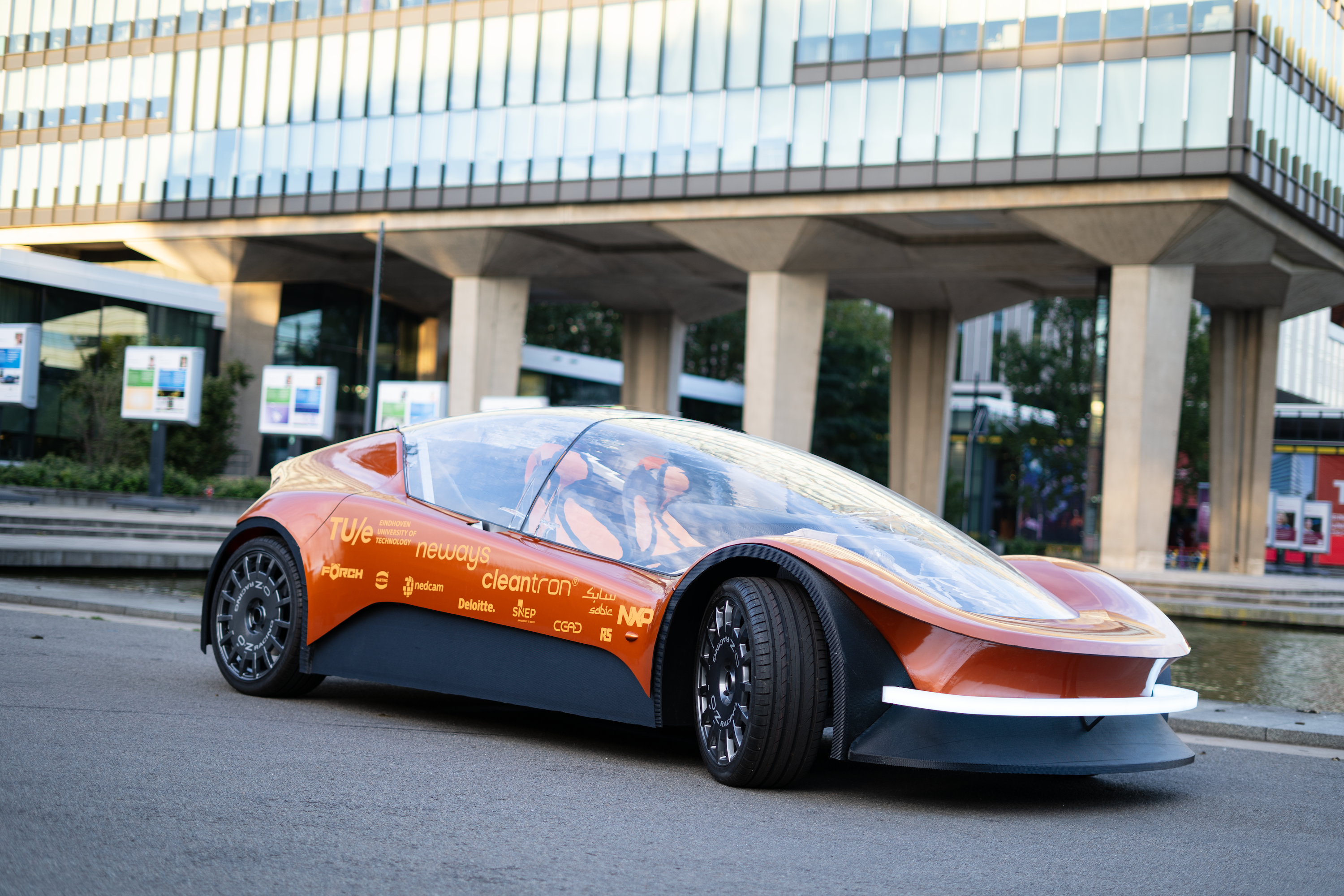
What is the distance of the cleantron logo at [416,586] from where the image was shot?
5750 mm

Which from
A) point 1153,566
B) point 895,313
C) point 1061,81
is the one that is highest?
point 1061,81

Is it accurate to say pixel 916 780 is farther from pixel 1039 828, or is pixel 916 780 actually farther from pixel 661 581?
pixel 661 581

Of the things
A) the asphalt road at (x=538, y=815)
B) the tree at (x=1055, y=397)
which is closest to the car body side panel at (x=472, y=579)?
the asphalt road at (x=538, y=815)

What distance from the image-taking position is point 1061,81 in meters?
32.1

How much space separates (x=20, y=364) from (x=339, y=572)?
27156 millimetres

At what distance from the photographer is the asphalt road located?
338 centimetres

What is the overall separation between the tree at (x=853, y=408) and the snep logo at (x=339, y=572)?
189ft

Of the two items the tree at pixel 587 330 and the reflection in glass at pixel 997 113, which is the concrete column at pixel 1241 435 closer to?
the reflection in glass at pixel 997 113

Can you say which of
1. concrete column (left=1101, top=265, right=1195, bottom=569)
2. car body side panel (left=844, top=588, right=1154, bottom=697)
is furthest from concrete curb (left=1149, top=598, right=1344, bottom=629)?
car body side panel (left=844, top=588, right=1154, bottom=697)

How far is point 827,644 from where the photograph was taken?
4.48 m

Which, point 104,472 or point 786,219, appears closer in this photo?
point 104,472

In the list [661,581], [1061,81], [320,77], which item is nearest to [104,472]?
[320,77]

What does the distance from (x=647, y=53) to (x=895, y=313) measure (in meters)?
14.2

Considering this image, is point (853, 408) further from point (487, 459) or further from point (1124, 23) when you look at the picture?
point (487, 459)
